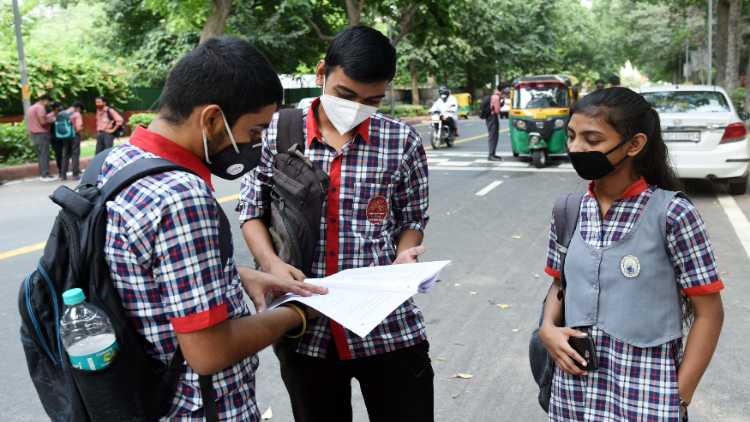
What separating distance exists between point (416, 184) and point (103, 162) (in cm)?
106

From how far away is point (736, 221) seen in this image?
26.2 ft

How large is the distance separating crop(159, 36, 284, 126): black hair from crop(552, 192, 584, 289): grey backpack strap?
3.46 ft

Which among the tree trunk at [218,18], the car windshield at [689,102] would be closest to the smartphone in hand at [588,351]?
the car windshield at [689,102]

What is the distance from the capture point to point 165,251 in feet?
4.55

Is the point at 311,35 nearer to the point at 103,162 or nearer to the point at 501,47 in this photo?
the point at 501,47

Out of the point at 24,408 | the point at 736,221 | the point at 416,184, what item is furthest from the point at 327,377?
the point at 736,221

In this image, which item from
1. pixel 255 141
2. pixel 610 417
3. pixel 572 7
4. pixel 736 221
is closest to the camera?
pixel 255 141

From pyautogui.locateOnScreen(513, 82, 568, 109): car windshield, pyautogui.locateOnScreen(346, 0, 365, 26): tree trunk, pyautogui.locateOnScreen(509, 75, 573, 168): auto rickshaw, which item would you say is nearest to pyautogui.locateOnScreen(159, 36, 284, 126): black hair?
pyautogui.locateOnScreen(509, 75, 573, 168): auto rickshaw

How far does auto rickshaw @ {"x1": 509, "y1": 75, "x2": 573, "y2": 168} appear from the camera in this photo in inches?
549

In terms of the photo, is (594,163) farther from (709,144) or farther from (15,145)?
(15,145)

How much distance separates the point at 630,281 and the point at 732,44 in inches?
890

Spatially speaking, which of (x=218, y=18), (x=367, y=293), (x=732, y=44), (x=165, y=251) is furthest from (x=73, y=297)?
(x=732, y=44)

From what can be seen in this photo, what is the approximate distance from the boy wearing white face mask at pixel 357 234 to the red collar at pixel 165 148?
2.01ft

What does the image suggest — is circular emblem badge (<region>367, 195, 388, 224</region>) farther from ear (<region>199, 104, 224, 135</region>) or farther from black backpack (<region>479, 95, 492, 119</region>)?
black backpack (<region>479, 95, 492, 119</region>)
